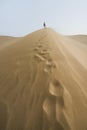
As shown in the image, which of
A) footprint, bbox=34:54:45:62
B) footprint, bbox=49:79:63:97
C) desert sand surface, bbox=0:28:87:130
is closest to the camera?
desert sand surface, bbox=0:28:87:130

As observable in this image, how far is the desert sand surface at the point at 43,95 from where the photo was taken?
2980mm

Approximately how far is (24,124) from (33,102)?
490 millimetres

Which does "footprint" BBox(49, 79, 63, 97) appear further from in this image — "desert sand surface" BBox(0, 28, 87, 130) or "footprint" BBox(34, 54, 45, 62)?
"footprint" BBox(34, 54, 45, 62)

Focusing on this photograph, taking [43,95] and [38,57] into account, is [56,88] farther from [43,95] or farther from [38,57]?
[38,57]

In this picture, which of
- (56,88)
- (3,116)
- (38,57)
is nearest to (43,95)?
(56,88)

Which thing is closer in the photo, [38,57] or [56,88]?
[56,88]

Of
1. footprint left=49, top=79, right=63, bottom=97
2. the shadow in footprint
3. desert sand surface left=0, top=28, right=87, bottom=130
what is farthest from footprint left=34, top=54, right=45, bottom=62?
the shadow in footprint

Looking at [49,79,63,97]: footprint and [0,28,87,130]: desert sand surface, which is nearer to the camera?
[0,28,87,130]: desert sand surface

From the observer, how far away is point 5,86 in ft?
13.0

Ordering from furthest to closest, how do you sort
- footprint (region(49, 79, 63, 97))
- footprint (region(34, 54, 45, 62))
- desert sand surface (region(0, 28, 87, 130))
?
footprint (region(34, 54, 45, 62)) → footprint (region(49, 79, 63, 97)) → desert sand surface (region(0, 28, 87, 130))

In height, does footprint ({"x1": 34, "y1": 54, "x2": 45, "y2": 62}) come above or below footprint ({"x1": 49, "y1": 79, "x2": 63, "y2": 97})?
above

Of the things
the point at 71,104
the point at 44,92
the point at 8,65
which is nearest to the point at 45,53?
the point at 8,65

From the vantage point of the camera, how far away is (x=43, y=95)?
11.3 feet

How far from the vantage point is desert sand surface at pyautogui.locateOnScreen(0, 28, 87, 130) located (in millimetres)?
2980
